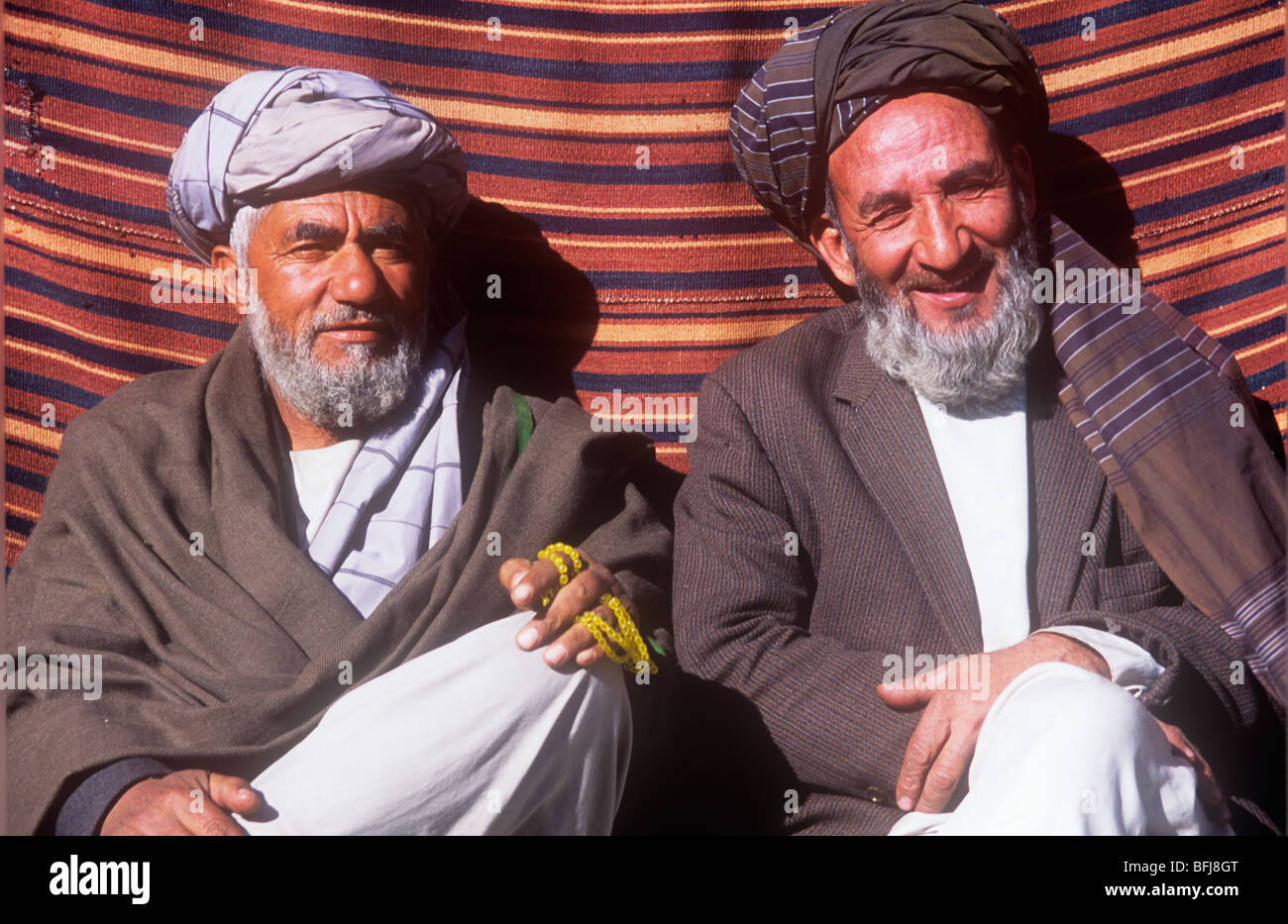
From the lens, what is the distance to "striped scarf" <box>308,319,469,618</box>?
2.41 meters

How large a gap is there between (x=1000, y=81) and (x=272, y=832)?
189cm

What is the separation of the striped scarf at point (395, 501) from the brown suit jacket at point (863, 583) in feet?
1.54

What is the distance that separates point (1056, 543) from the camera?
238 centimetres

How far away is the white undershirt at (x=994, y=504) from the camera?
7.72ft

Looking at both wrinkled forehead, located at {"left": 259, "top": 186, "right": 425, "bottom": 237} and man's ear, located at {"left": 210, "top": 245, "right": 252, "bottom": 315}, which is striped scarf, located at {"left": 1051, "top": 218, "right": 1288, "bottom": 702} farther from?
man's ear, located at {"left": 210, "top": 245, "right": 252, "bottom": 315}

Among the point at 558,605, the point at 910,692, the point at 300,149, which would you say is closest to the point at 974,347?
the point at 910,692

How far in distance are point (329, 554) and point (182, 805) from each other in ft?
1.77

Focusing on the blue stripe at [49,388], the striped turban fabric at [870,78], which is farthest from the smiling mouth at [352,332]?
the striped turban fabric at [870,78]

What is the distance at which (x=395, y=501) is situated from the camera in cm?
249

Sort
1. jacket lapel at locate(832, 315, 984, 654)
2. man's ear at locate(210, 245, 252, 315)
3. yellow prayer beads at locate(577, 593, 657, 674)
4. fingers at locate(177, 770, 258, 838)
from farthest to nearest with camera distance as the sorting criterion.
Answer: man's ear at locate(210, 245, 252, 315)
jacket lapel at locate(832, 315, 984, 654)
yellow prayer beads at locate(577, 593, 657, 674)
fingers at locate(177, 770, 258, 838)

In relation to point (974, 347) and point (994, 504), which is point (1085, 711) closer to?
point (994, 504)

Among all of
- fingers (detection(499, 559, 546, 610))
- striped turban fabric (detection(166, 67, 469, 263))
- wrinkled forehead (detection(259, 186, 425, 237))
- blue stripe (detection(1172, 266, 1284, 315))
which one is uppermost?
striped turban fabric (detection(166, 67, 469, 263))

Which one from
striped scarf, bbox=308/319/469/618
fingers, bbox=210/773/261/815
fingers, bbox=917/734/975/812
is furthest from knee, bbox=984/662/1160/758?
fingers, bbox=210/773/261/815

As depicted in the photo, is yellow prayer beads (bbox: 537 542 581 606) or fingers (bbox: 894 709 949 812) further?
yellow prayer beads (bbox: 537 542 581 606)
